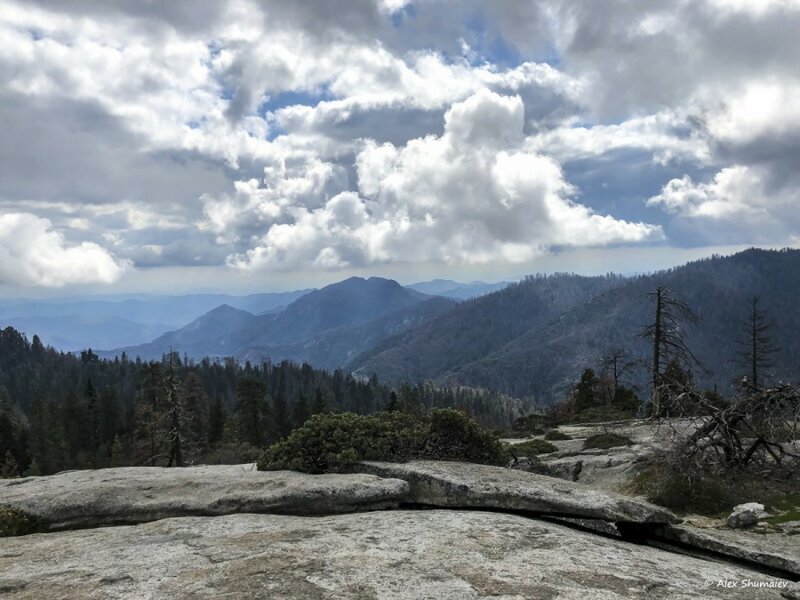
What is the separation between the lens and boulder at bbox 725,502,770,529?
1522 centimetres

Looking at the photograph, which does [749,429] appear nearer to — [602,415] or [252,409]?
[602,415]

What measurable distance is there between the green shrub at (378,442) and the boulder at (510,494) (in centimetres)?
86

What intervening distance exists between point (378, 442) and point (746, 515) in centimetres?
1100

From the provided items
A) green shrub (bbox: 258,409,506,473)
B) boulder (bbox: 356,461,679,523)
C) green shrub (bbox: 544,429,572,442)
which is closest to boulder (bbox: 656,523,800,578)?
boulder (bbox: 356,461,679,523)

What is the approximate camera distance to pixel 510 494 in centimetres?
1187

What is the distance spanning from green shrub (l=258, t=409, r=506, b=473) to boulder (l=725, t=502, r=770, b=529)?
22.5ft

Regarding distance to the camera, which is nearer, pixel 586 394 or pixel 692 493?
pixel 692 493

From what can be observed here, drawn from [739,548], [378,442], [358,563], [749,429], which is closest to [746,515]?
[749,429]

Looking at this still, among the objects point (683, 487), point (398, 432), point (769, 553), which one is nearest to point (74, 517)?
point (398, 432)

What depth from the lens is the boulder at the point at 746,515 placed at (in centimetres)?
1522

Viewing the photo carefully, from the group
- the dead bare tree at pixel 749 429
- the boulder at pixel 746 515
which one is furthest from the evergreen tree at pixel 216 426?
the boulder at pixel 746 515

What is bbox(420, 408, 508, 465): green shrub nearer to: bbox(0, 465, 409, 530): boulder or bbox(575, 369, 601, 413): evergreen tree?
bbox(0, 465, 409, 530): boulder

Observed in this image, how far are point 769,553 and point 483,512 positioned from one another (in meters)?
5.30

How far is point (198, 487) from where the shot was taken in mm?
12812
